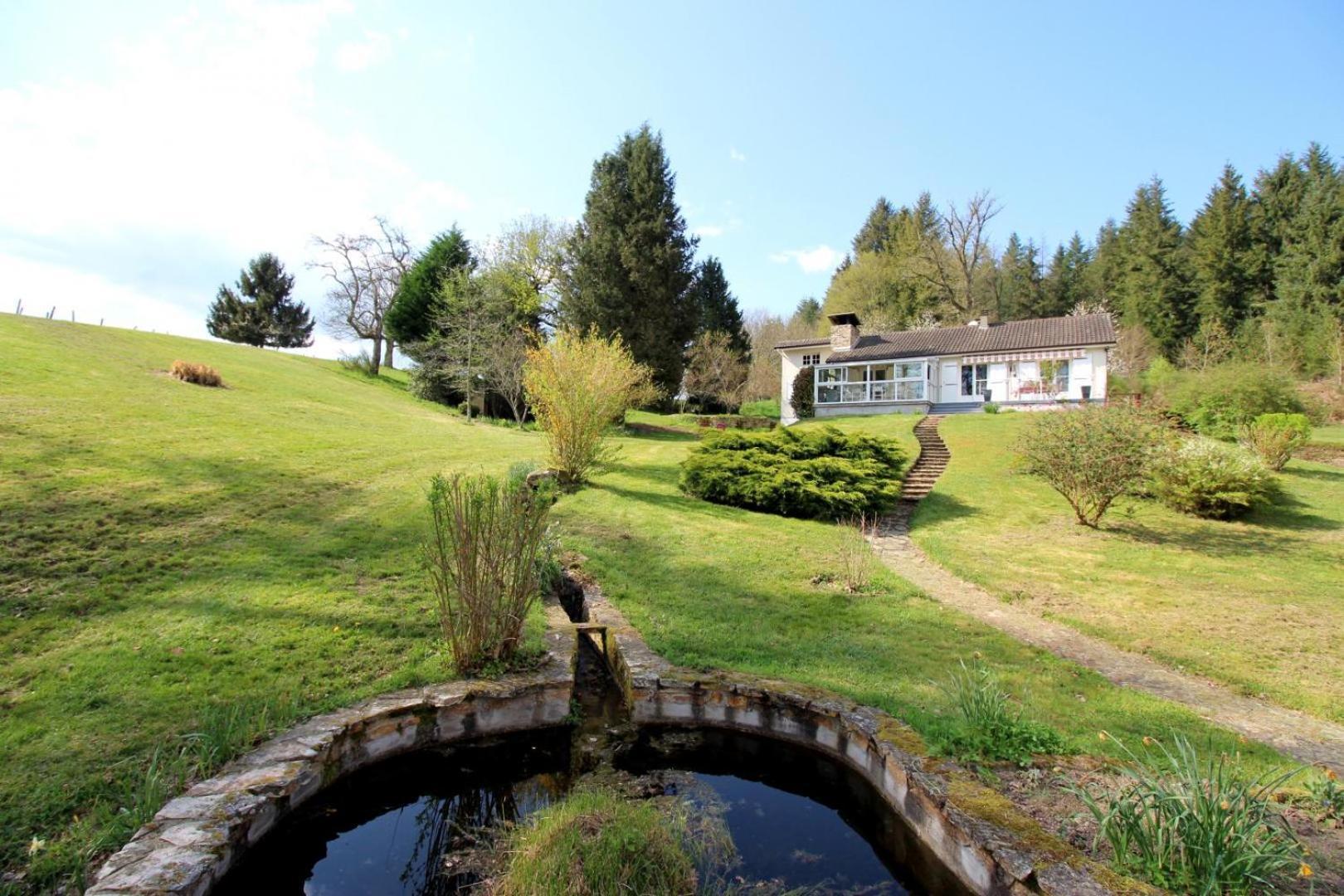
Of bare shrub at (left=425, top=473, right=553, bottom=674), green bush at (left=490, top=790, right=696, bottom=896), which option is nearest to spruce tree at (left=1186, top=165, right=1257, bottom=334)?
bare shrub at (left=425, top=473, right=553, bottom=674)

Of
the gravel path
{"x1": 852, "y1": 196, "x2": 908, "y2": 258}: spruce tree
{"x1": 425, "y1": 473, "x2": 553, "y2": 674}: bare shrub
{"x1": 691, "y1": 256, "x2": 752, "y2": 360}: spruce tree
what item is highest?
{"x1": 852, "y1": 196, "x2": 908, "y2": 258}: spruce tree

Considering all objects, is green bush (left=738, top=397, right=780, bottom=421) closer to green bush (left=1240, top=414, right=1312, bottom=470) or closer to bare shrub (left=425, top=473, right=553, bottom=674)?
green bush (left=1240, top=414, right=1312, bottom=470)

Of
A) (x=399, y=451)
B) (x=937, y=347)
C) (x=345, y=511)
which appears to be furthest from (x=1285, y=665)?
(x=937, y=347)

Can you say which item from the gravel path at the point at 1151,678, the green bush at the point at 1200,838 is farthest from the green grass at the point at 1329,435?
the green bush at the point at 1200,838

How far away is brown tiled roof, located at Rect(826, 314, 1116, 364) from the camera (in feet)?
95.3

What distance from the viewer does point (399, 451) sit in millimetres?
15461

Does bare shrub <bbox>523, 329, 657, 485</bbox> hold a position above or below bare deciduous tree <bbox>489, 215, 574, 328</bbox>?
below

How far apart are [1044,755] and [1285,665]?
4535mm

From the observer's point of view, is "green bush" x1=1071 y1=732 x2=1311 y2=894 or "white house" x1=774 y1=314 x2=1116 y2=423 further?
"white house" x1=774 y1=314 x2=1116 y2=423

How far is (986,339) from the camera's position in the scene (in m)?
32.0

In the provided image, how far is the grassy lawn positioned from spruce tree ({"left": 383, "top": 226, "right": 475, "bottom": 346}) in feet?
90.9

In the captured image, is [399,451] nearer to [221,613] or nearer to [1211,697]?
[221,613]

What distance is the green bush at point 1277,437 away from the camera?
16047 mm

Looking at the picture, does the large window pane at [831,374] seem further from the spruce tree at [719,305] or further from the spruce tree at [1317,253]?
the spruce tree at [1317,253]
